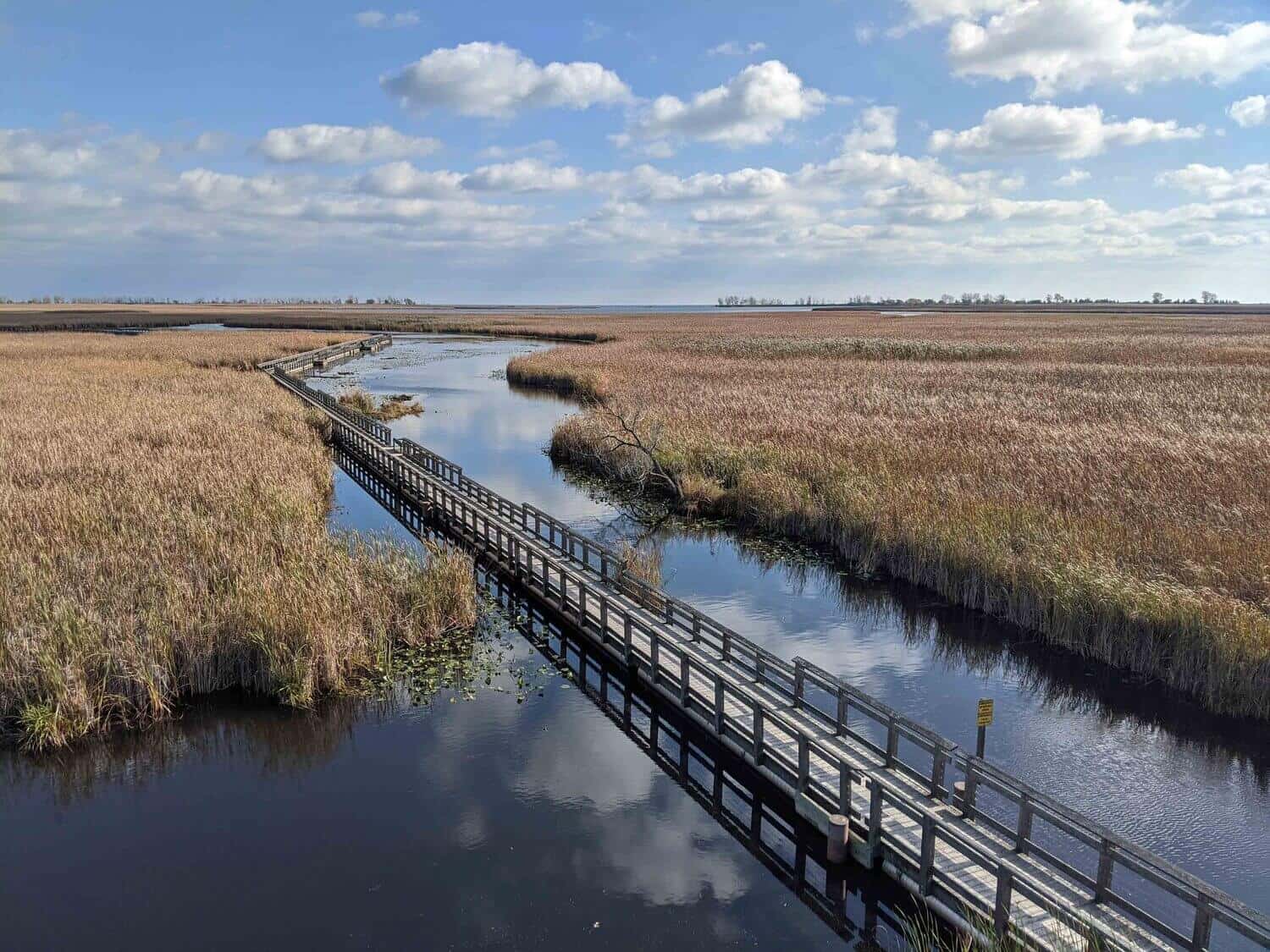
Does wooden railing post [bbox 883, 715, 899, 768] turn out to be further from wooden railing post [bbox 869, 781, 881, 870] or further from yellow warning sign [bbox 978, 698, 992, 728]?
wooden railing post [bbox 869, 781, 881, 870]

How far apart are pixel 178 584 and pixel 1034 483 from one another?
20242mm

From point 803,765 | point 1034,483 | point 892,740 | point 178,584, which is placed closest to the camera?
point 803,765

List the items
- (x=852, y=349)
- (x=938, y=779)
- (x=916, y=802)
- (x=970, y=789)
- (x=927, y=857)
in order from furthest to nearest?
(x=852, y=349) → (x=938, y=779) → (x=916, y=802) → (x=970, y=789) → (x=927, y=857)

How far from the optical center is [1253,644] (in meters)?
12.8

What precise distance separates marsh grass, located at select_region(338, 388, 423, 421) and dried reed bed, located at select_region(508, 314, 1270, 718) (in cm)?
1007

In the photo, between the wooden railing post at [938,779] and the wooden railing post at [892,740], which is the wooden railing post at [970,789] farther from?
the wooden railing post at [892,740]

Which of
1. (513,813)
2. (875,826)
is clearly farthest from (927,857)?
(513,813)

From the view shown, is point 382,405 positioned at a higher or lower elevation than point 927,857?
higher

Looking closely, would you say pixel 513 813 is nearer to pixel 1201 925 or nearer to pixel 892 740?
pixel 892 740

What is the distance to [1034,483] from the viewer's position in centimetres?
2177

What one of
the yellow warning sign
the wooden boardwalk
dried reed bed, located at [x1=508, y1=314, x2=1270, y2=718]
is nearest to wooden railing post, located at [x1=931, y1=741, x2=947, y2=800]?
the wooden boardwalk

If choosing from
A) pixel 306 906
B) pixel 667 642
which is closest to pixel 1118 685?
pixel 667 642

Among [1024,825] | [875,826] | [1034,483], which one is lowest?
[875,826]

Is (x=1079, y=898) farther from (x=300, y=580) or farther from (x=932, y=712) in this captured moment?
(x=300, y=580)
